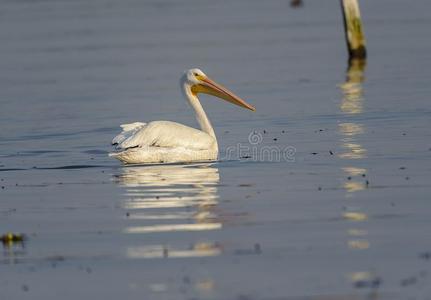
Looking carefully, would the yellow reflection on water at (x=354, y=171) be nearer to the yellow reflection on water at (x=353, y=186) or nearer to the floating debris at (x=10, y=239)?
the yellow reflection on water at (x=353, y=186)

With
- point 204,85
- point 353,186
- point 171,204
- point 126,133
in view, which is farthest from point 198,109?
point 171,204

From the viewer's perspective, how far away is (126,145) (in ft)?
36.3

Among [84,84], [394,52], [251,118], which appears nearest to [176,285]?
[251,118]

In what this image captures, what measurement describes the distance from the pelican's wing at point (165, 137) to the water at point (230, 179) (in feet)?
0.95

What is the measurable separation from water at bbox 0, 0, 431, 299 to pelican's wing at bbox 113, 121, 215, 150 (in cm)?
29

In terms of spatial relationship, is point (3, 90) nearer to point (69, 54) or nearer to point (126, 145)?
point (69, 54)

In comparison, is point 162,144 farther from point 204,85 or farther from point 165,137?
point 204,85

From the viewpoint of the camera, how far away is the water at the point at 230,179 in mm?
6508

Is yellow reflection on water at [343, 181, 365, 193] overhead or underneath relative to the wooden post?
underneath

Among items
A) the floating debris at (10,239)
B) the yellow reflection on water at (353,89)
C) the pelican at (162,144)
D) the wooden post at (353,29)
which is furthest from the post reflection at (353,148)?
the floating debris at (10,239)

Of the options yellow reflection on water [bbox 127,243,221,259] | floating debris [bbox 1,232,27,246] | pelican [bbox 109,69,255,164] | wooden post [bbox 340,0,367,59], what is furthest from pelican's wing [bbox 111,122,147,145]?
wooden post [bbox 340,0,367,59]

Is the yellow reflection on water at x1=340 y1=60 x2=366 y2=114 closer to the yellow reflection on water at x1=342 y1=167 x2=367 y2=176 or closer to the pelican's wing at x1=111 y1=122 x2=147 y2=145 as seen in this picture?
the pelican's wing at x1=111 y1=122 x2=147 y2=145

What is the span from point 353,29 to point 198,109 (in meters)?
8.42

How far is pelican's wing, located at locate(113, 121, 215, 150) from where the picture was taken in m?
11.1
